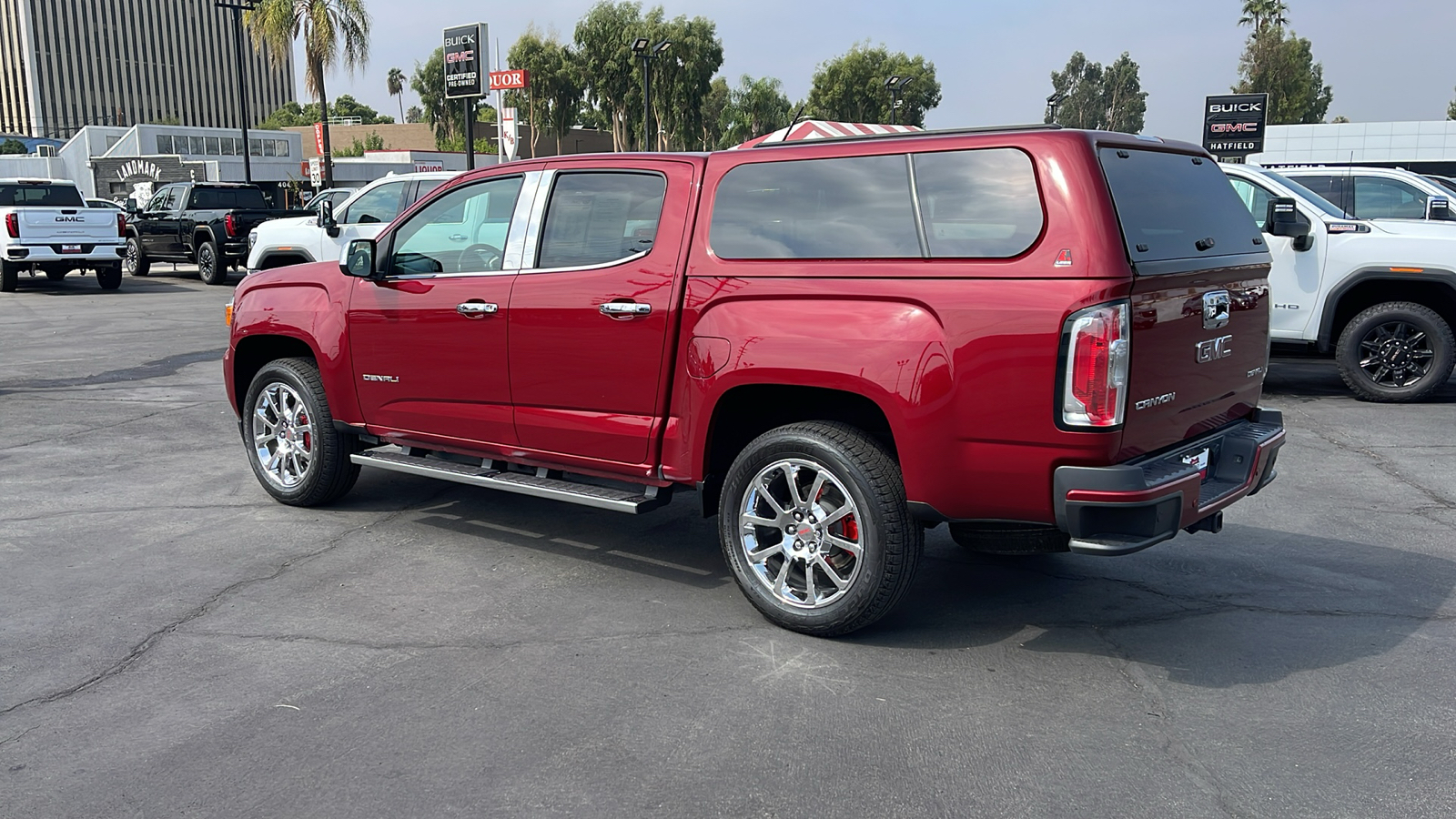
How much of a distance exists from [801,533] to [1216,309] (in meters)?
1.80

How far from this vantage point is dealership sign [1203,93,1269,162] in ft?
117

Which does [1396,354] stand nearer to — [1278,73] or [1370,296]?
[1370,296]

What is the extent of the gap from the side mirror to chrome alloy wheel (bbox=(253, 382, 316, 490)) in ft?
3.00

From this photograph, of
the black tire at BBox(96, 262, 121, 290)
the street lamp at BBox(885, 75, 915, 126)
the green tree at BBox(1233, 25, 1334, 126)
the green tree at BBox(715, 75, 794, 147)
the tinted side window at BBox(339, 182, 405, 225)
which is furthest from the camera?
the green tree at BBox(715, 75, 794, 147)

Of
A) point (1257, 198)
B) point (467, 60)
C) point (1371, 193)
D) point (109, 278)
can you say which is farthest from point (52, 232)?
point (1371, 193)

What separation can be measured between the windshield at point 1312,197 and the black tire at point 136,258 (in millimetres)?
23090

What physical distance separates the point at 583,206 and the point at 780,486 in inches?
64.5

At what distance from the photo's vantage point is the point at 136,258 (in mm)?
26000

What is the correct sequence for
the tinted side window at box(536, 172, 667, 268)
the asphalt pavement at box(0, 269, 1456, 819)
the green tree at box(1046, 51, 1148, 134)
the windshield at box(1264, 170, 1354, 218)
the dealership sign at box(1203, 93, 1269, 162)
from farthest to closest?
the green tree at box(1046, 51, 1148, 134) < the dealership sign at box(1203, 93, 1269, 162) < the windshield at box(1264, 170, 1354, 218) < the tinted side window at box(536, 172, 667, 268) < the asphalt pavement at box(0, 269, 1456, 819)

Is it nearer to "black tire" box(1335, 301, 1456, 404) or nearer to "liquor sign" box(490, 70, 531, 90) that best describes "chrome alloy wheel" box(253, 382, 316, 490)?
"black tire" box(1335, 301, 1456, 404)

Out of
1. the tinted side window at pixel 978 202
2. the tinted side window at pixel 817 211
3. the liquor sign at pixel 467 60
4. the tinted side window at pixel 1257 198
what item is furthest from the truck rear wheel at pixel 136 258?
the tinted side window at pixel 978 202

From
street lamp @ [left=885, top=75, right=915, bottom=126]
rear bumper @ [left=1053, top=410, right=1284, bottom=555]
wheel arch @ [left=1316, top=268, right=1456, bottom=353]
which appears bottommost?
rear bumper @ [left=1053, top=410, right=1284, bottom=555]

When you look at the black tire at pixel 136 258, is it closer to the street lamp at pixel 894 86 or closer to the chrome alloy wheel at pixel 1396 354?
the street lamp at pixel 894 86

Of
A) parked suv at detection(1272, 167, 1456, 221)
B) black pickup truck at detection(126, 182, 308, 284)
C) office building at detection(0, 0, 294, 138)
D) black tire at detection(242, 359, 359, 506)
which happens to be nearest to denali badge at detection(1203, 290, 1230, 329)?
black tire at detection(242, 359, 359, 506)
